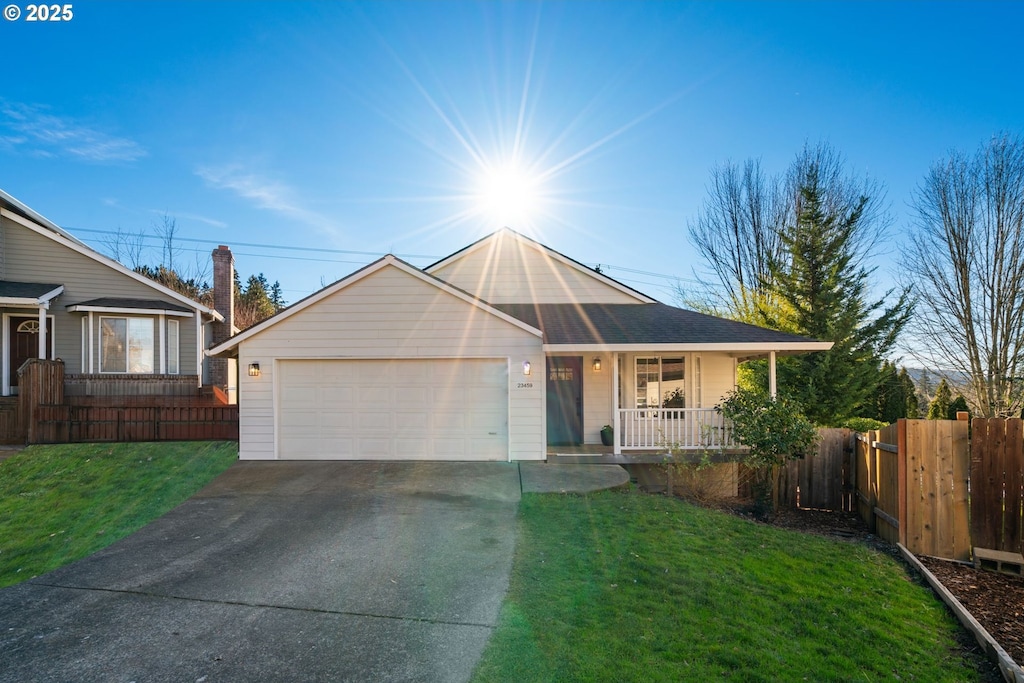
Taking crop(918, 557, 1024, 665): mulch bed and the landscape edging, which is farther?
crop(918, 557, 1024, 665): mulch bed

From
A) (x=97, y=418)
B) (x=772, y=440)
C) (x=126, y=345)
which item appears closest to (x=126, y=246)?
(x=126, y=345)

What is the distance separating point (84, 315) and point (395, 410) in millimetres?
10881

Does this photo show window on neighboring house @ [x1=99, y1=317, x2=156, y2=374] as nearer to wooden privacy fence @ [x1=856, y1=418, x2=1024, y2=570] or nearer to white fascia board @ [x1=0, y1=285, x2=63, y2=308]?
white fascia board @ [x1=0, y1=285, x2=63, y2=308]

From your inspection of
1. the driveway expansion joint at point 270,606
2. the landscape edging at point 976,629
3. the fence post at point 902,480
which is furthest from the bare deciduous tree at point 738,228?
the driveway expansion joint at point 270,606

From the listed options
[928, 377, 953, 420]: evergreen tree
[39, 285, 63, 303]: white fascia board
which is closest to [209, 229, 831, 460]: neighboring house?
[39, 285, 63, 303]: white fascia board

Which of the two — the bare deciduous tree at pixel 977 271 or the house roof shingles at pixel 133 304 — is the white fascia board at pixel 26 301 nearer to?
the house roof shingles at pixel 133 304

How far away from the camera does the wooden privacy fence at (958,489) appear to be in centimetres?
619

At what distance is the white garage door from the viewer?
1137 centimetres

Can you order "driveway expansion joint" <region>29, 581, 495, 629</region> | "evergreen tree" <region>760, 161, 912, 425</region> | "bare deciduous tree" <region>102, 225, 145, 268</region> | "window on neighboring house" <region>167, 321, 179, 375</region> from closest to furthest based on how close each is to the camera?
1. "driveway expansion joint" <region>29, 581, 495, 629</region>
2. "evergreen tree" <region>760, 161, 912, 425</region>
3. "window on neighboring house" <region>167, 321, 179, 375</region>
4. "bare deciduous tree" <region>102, 225, 145, 268</region>

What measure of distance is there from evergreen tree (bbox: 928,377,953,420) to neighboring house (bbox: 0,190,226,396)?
23078 mm

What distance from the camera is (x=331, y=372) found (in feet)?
37.7

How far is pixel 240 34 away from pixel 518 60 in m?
6.23

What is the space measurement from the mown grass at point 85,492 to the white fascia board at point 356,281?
8.00 feet

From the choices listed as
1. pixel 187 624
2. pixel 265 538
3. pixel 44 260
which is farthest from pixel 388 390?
pixel 44 260
